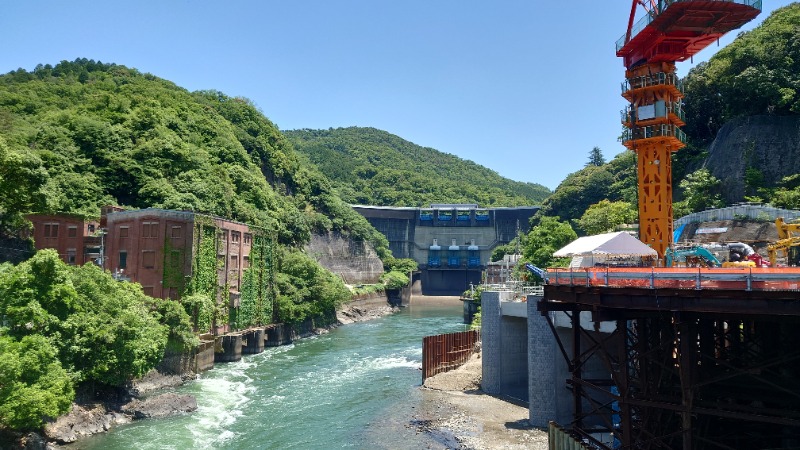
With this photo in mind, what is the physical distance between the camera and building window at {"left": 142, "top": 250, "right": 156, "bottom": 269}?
51.4 meters

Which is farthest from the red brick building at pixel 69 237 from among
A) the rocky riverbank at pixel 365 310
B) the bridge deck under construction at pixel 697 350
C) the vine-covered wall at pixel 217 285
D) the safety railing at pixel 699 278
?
the safety railing at pixel 699 278

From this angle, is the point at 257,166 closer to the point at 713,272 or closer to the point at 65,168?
the point at 65,168

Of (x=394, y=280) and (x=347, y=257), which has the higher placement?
(x=347, y=257)

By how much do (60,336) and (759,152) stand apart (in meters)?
59.5

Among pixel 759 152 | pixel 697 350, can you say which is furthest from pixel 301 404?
pixel 759 152

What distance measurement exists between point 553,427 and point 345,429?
47.4 ft

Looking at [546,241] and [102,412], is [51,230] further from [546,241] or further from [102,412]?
[546,241]

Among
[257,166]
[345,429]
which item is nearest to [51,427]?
[345,429]

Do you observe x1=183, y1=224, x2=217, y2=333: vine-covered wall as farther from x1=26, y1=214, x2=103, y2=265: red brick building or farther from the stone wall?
the stone wall

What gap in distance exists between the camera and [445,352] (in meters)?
45.6

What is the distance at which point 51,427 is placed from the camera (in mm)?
29281

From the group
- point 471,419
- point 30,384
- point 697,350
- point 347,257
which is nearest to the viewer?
point 697,350

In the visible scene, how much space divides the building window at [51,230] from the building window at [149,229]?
10.4 meters

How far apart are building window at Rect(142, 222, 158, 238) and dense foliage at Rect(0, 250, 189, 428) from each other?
12.7 metres
